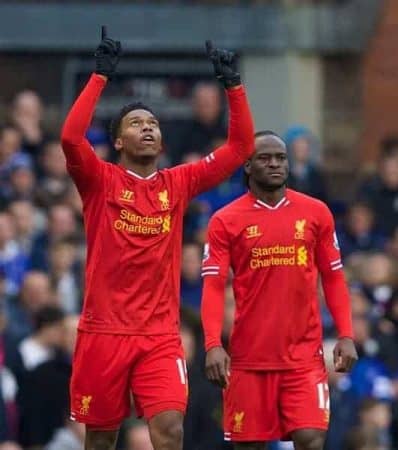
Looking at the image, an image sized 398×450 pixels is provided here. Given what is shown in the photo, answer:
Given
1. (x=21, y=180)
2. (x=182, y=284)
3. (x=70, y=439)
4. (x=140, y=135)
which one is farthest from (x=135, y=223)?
(x=21, y=180)

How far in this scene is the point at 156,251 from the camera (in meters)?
13.1

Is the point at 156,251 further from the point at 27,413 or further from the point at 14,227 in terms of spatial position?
the point at 14,227

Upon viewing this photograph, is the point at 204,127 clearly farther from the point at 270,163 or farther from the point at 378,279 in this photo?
the point at 270,163

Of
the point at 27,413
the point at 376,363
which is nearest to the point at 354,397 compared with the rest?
the point at 376,363

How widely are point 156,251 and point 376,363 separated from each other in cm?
450

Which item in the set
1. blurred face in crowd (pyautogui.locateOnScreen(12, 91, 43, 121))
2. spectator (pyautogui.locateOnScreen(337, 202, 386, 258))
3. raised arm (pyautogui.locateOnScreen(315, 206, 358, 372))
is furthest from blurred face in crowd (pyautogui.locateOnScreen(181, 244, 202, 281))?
raised arm (pyautogui.locateOnScreen(315, 206, 358, 372))

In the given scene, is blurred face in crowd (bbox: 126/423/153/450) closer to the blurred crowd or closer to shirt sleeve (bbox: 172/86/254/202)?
the blurred crowd

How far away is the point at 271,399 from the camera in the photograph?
13648 mm

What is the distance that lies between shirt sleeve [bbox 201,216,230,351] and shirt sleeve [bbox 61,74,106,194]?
930mm

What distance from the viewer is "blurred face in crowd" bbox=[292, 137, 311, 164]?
18.8 metres

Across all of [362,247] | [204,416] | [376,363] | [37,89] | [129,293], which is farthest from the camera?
[37,89]

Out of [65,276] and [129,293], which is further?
[65,276]

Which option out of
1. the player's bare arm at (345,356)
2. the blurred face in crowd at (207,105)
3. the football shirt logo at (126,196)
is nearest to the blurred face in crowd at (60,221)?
the blurred face in crowd at (207,105)

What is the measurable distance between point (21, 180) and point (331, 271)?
5.04m
